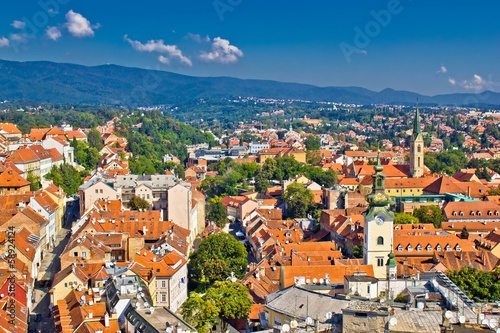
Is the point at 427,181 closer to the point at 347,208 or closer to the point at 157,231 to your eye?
the point at 347,208

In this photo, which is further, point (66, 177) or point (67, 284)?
point (66, 177)

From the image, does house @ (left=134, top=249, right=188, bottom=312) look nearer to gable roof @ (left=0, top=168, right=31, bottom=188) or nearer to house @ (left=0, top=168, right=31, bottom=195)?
house @ (left=0, top=168, right=31, bottom=195)

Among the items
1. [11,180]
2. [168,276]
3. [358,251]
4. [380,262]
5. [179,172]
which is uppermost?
[11,180]

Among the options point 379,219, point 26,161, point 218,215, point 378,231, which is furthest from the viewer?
point 26,161

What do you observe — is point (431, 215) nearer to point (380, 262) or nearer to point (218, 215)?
point (218, 215)

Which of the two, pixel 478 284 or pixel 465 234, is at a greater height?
pixel 478 284

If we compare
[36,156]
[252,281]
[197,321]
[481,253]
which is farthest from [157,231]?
[36,156]

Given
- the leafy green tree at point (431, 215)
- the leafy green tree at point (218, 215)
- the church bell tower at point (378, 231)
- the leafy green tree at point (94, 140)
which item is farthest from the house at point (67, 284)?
the leafy green tree at point (94, 140)

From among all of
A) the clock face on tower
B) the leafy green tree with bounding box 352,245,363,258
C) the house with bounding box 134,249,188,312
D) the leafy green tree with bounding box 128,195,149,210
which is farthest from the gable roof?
the clock face on tower

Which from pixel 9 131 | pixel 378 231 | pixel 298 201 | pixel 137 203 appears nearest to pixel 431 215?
Result: pixel 298 201
